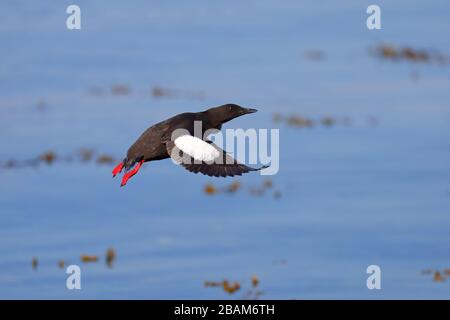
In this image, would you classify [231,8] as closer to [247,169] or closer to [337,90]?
[337,90]

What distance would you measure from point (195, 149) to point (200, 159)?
0.08m

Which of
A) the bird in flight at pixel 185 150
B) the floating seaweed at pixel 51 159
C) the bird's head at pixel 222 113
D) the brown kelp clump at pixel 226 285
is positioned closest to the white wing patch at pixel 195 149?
the bird in flight at pixel 185 150

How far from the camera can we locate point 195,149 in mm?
10070

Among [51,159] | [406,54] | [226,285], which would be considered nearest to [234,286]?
[226,285]

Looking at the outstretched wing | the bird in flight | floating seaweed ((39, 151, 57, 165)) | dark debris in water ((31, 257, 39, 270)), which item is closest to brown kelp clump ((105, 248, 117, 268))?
dark debris in water ((31, 257, 39, 270))

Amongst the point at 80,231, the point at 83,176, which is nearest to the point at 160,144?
the point at 80,231

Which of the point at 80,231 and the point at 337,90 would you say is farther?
the point at 337,90

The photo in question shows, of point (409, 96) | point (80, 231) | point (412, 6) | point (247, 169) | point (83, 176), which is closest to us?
point (247, 169)

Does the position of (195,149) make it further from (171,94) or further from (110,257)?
(171,94)

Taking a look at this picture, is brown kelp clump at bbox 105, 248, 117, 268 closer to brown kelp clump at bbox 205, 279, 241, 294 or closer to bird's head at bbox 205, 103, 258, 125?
brown kelp clump at bbox 205, 279, 241, 294

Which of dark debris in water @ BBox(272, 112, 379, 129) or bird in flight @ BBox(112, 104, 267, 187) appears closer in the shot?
bird in flight @ BBox(112, 104, 267, 187)

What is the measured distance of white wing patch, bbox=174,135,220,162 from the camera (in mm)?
10047
